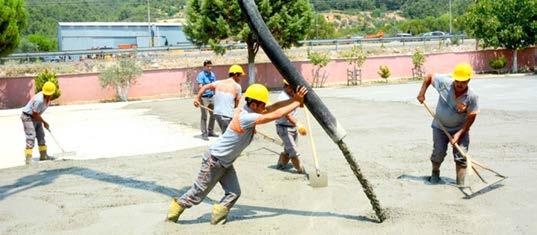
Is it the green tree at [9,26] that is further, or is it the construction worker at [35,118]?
the green tree at [9,26]

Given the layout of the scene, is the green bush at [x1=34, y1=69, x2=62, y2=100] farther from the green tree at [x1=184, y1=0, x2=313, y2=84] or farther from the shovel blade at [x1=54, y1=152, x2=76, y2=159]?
the shovel blade at [x1=54, y1=152, x2=76, y2=159]

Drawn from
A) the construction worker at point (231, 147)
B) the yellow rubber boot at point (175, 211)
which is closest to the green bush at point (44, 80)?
the yellow rubber boot at point (175, 211)

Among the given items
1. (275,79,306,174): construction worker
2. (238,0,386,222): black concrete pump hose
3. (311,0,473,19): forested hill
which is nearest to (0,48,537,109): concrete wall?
(275,79,306,174): construction worker

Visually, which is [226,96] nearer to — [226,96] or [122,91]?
[226,96]

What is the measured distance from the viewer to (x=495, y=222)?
19.8 ft

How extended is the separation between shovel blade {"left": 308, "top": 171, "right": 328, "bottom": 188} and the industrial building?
3304 centimetres

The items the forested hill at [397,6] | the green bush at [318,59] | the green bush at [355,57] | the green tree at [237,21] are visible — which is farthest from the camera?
the forested hill at [397,6]

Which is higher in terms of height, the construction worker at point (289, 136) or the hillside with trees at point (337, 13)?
the hillside with trees at point (337, 13)

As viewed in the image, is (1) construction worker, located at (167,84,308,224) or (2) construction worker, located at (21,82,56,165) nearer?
(1) construction worker, located at (167,84,308,224)

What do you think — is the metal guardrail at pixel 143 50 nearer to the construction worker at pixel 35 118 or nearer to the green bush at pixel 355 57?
the green bush at pixel 355 57

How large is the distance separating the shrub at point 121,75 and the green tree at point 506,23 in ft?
65.3

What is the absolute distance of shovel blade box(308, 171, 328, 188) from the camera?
7.66 metres

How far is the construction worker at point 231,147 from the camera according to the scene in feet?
19.3

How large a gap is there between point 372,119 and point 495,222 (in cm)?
880
